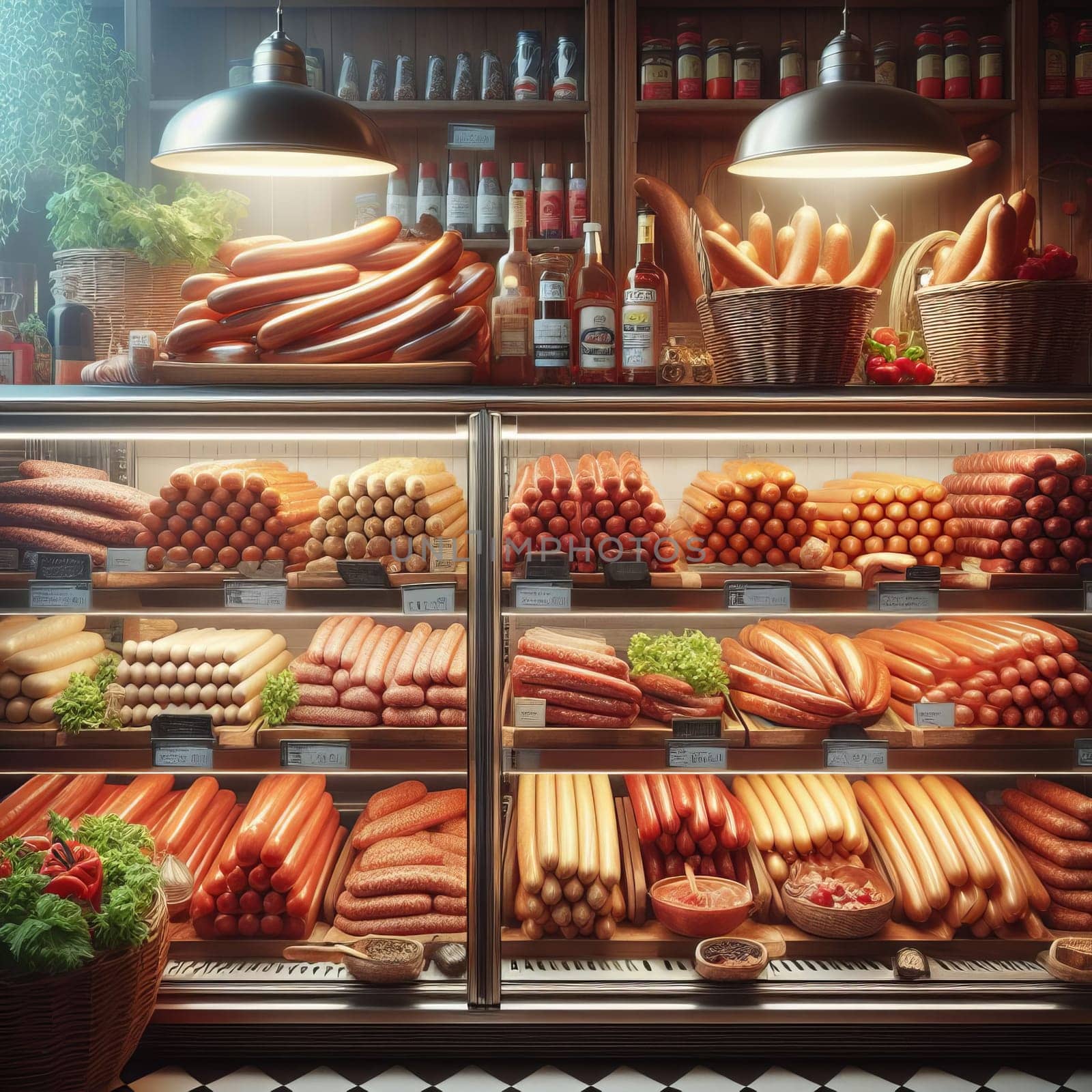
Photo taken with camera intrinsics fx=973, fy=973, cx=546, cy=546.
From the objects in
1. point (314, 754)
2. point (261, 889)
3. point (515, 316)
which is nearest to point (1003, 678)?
point (515, 316)

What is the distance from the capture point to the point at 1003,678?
3141mm

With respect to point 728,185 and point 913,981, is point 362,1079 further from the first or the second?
point 728,185

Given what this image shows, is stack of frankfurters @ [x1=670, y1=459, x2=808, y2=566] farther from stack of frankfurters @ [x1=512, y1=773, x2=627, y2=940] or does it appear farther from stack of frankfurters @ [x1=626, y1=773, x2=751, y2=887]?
stack of frankfurters @ [x1=512, y1=773, x2=627, y2=940]

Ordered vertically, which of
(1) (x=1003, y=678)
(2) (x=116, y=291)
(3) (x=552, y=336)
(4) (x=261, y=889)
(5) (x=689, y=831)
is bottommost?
(4) (x=261, y=889)

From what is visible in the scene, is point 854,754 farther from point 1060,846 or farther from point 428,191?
point 428,191

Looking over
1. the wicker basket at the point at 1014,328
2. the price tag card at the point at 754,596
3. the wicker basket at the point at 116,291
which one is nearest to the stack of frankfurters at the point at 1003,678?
the price tag card at the point at 754,596

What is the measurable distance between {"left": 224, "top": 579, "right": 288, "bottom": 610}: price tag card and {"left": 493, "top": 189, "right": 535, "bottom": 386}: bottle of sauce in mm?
947

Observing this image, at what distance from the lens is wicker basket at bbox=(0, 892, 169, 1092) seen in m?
2.42

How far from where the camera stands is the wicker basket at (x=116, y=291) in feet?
11.0

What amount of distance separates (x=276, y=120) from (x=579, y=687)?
1834 millimetres

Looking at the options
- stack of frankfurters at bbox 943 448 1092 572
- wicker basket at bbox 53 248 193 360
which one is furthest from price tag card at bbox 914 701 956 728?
wicker basket at bbox 53 248 193 360

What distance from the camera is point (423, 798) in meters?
3.55

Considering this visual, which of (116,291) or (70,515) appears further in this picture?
(116,291)

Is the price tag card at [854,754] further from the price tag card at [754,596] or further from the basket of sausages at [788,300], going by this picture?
the basket of sausages at [788,300]
